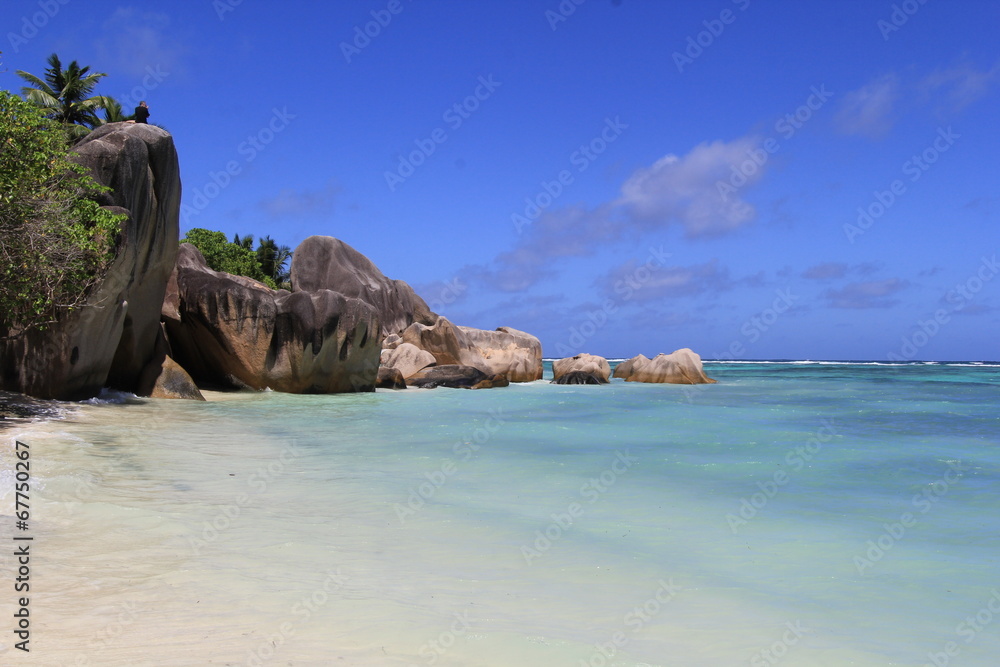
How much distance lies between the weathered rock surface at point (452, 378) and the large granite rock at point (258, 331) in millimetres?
5922

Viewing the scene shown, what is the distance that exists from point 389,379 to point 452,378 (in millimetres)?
3174

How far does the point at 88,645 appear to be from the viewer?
3.05 meters

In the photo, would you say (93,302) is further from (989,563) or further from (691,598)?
(989,563)

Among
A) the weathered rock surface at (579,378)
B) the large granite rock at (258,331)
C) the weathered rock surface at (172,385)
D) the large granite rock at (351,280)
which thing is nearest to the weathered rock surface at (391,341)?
the large granite rock at (351,280)

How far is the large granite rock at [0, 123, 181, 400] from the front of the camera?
40.5ft

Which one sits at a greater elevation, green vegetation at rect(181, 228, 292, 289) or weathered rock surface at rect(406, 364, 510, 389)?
green vegetation at rect(181, 228, 292, 289)

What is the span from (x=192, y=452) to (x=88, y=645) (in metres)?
6.25

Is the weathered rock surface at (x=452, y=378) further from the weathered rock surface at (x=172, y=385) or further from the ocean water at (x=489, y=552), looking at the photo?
the ocean water at (x=489, y=552)

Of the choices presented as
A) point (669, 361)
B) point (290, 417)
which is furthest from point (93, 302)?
point (669, 361)

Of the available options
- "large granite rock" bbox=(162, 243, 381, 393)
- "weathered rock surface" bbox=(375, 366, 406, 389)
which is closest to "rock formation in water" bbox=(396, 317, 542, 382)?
"weathered rock surface" bbox=(375, 366, 406, 389)

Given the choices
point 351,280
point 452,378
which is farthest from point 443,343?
point 351,280

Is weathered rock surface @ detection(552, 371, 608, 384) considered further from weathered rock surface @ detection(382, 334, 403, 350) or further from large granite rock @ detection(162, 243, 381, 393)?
large granite rock @ detection(162, 243, 381, 393)

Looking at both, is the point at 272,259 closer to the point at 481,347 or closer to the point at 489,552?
the point at 481,347

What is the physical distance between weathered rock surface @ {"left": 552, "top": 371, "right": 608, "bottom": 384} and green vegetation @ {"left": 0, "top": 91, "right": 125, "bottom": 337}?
80.9ft
